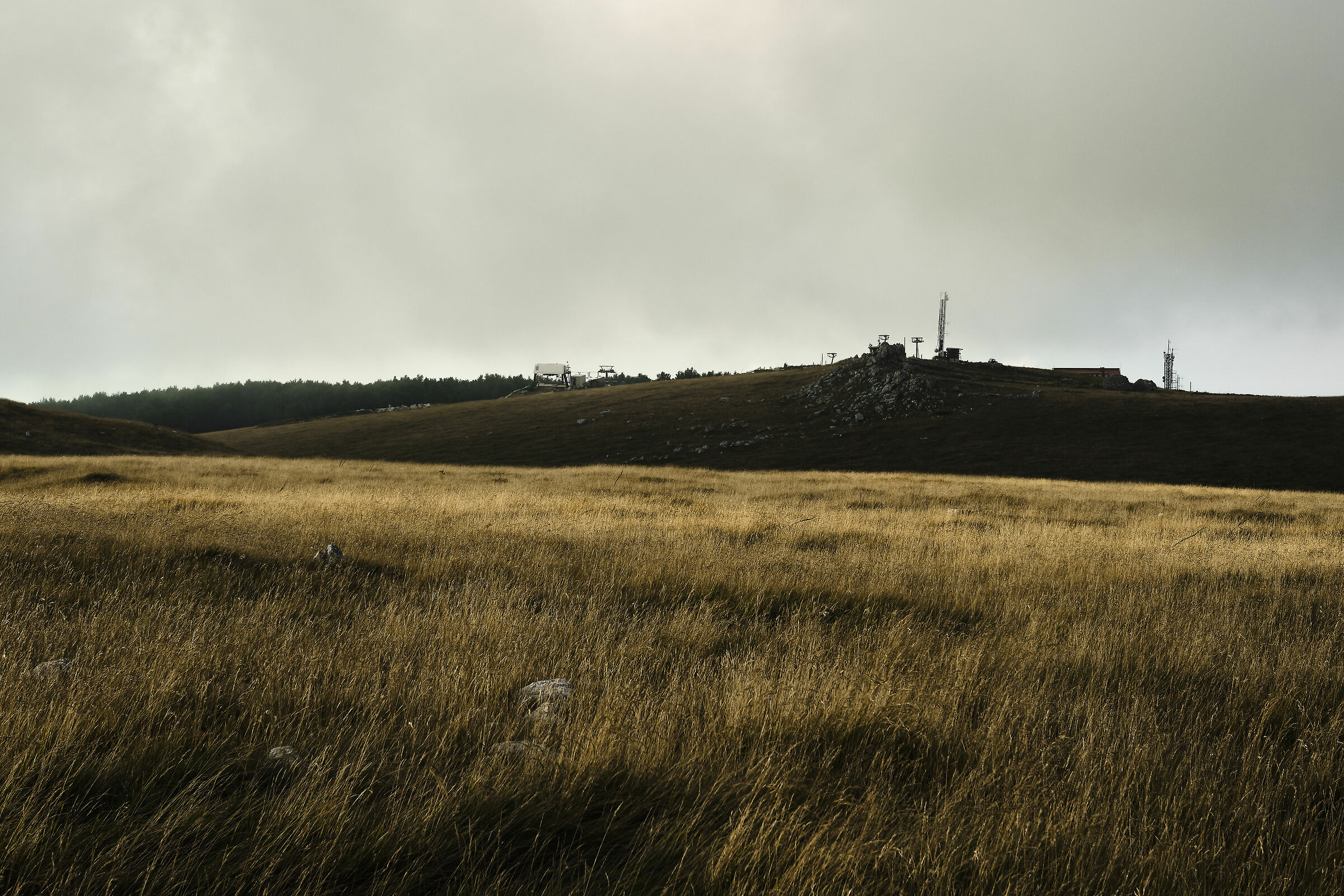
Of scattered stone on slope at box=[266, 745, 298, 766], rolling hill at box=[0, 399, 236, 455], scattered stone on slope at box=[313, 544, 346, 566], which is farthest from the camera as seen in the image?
rolling hill at box=[0, 399, 236, 455]

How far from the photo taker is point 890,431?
6003cm

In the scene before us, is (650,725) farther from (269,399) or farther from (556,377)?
(269,399)

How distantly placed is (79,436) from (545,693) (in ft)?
183

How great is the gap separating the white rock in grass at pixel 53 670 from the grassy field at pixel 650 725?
51 millimetres

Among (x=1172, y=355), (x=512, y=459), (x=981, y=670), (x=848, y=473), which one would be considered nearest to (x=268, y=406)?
(x=512, y=459)

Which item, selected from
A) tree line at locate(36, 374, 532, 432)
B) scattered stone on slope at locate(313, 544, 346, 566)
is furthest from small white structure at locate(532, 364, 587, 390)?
scattered stone on slope at locate(313, 544, 346, 566)

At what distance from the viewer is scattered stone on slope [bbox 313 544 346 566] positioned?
8.00 metres

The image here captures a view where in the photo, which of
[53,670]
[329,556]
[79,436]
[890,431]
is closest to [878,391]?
[890,431]

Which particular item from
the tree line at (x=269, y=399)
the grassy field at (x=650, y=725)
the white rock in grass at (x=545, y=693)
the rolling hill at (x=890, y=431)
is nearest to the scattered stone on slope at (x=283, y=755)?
the grassy field at (x=650, y=725)

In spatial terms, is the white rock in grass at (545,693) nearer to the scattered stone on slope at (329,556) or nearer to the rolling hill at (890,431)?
the scattered stone on slope at (329,556)

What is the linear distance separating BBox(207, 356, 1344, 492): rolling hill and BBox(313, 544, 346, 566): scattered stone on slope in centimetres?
4308

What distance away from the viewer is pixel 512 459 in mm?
57625

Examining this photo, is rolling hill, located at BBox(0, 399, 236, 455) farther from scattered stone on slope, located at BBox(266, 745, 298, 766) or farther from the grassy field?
scattered stone on slope, located at BBox(266, 745, 298, 766)

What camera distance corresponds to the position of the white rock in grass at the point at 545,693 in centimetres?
385
